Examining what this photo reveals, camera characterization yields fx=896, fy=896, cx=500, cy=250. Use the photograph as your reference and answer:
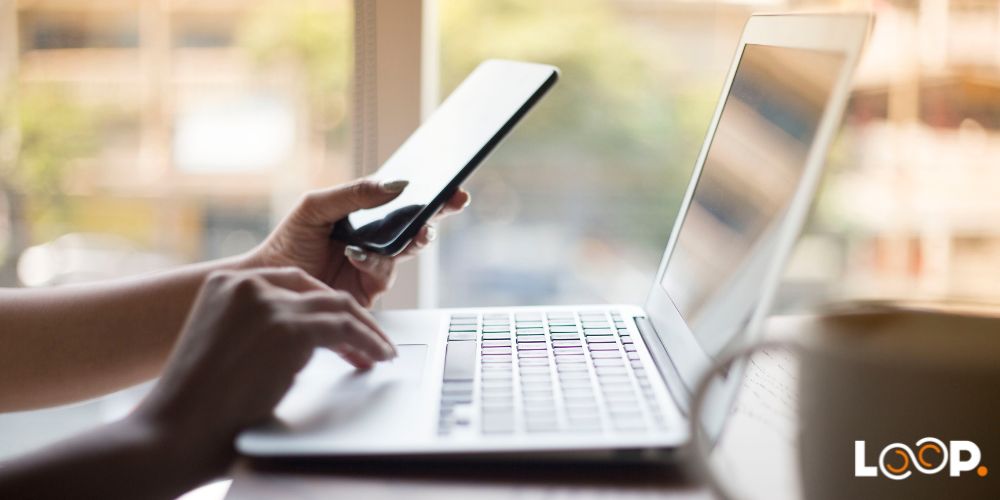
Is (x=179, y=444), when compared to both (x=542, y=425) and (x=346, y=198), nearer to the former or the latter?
(x=542, y=425)

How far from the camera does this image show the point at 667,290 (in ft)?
2.58

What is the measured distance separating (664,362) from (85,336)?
0.52 metres

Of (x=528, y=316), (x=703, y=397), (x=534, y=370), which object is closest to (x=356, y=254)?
(x=528, y=316)

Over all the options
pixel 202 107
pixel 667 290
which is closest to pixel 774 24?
pixel 667 290

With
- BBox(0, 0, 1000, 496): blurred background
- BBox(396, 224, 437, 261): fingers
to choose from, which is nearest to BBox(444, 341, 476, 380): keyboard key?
BBox(396, 224, 437, 261): fingers

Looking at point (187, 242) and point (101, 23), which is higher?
point (101, 23)

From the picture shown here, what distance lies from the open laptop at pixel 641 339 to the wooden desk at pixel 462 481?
13 mm

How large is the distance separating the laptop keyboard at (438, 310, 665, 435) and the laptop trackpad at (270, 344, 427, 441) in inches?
1.1

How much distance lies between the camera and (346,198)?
0.86 metres

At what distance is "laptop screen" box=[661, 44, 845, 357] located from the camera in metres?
0.55

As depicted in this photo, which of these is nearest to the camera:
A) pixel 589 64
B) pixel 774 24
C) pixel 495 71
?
pixel 774 24

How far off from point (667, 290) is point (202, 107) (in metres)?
0.76

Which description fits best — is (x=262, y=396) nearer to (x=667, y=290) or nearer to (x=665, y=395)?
(x=665, y=395)

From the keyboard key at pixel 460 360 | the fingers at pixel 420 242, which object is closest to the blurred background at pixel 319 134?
the fingers at pixel 420 242
